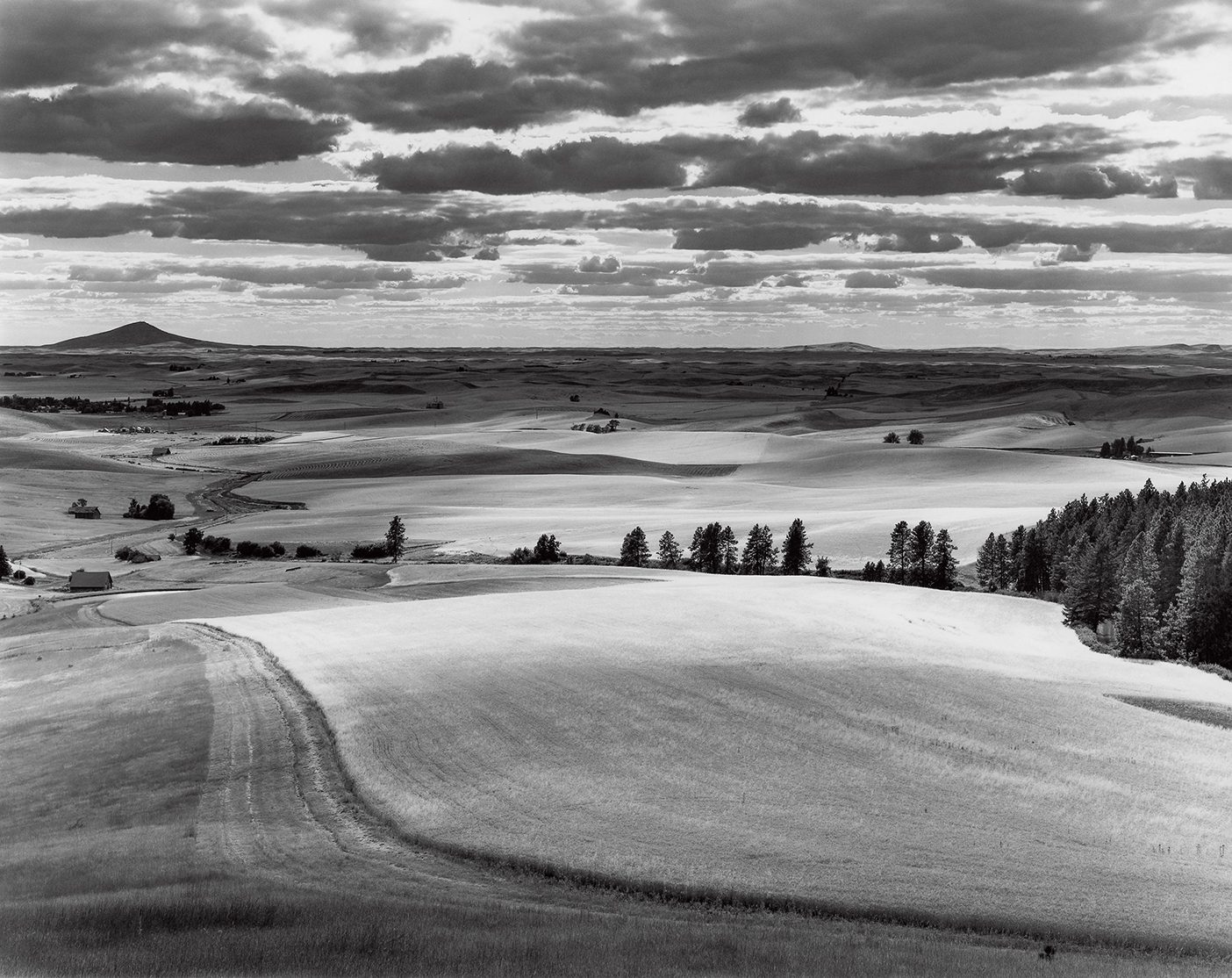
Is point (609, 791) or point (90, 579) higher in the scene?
point (609, 791)

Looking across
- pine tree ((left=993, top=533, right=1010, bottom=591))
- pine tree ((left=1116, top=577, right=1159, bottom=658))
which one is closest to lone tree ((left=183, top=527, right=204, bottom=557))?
pine tree ((left=993, top=533, right=1010, bottom=591))

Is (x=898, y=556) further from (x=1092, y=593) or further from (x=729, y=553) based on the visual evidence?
(x=1092, y=593)

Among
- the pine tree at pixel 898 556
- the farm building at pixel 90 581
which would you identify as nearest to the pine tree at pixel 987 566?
the pine tree at pixel 898 556

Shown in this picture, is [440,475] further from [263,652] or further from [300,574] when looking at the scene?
[263,652]

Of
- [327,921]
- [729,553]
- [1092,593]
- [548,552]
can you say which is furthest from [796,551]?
[327,921]

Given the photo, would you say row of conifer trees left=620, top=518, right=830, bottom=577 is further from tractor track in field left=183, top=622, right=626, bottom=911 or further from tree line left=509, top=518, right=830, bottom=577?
tractor track in field left=183, top=622, right=626, bottom=911

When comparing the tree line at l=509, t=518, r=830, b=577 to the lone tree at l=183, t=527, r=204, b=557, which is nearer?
the tree line at l=509, t=518, r=830, b=577

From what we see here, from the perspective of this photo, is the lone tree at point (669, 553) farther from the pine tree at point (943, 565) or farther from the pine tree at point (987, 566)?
the pine tree at point (987, 566)
